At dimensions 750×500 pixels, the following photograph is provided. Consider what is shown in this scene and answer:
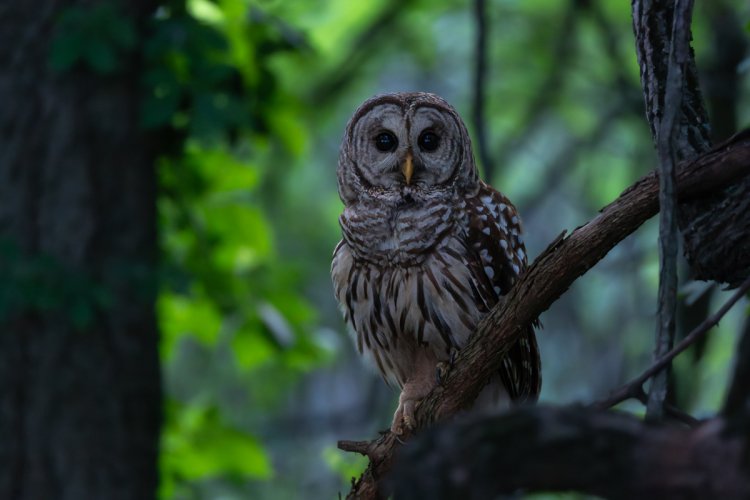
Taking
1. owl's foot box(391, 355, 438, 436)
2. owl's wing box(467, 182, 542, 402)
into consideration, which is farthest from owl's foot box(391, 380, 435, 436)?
owl's wing box(467, 182, 542, 402)

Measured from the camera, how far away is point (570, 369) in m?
7.25

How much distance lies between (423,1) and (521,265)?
319cm

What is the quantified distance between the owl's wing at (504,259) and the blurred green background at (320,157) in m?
0.35

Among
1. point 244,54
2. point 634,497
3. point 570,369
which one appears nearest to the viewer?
point 634,497

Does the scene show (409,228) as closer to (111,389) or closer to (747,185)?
(747,185)

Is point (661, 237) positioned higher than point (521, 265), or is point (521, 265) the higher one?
point (521, 265)

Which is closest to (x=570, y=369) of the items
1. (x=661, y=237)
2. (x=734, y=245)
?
(x=734, y=245)

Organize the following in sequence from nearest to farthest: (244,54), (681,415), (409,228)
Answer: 1. (681,415)
2. (409,228)
3. (244,54)

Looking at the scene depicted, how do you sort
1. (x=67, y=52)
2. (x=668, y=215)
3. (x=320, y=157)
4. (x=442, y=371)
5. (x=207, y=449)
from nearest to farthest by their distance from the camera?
(x=668, y=215)
(x=442, y=371)
(x=67, y=52)
(x=207, y=449)
(x=320, y=157)

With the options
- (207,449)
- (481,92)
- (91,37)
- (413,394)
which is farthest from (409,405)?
(207,449)

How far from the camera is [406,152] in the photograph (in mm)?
3252

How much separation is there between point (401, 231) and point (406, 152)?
32 cm

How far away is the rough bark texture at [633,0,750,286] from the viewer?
2318 mm

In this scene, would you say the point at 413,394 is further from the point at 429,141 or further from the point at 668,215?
the point at 668,215
